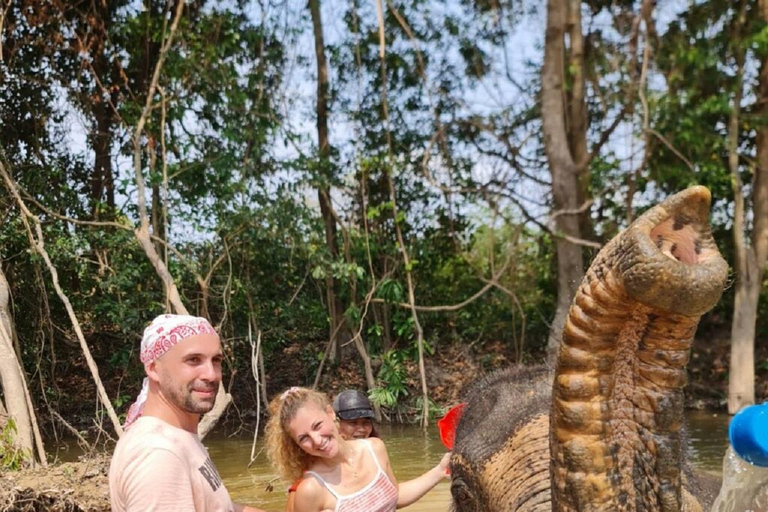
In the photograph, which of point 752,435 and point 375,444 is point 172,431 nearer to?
point 752,435

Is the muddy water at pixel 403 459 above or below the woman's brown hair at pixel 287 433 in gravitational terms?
below

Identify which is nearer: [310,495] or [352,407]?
[310,495]

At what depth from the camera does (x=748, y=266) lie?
1415 centimetres

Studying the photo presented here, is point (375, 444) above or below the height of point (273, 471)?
above

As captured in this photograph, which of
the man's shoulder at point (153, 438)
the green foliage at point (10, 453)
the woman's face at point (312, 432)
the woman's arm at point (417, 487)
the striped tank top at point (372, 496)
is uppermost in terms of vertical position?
the man's shoulder at point (153, 438)

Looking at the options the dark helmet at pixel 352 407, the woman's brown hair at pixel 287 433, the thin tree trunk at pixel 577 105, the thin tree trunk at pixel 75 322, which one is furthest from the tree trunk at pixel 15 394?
the thin tree trunk at pixel 577 105

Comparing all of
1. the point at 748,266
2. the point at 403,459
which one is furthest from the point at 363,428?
the point at 748,266

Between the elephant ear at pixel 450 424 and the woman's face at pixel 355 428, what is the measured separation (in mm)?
462

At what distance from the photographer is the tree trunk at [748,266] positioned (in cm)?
1362

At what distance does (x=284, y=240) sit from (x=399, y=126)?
2.86m

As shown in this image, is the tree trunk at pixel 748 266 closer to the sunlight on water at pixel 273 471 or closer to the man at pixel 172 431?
the sunlight on water at pixel 273 471

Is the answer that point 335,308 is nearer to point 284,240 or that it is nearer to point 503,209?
point 284,240

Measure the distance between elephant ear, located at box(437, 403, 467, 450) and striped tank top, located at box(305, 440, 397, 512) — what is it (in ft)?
1.24

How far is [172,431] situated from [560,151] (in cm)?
1245
